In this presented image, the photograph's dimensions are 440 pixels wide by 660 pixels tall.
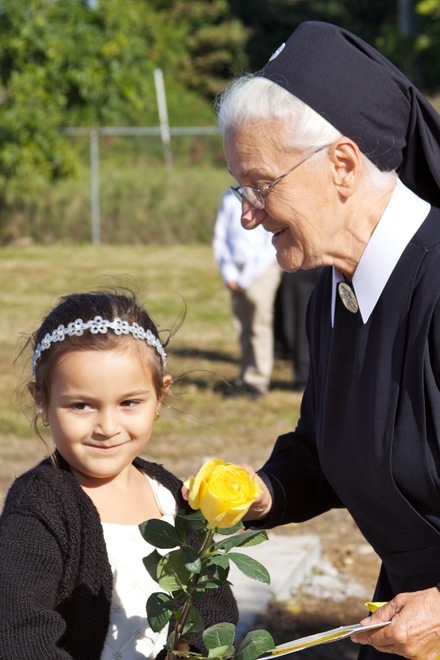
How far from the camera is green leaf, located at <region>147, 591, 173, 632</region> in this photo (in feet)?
7.00

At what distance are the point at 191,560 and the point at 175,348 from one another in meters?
9.02

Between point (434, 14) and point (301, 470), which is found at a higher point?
point (301, 470)

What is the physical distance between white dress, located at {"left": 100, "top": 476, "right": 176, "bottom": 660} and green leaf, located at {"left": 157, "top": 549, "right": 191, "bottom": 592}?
1.08 feet

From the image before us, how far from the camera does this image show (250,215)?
253 centimetres

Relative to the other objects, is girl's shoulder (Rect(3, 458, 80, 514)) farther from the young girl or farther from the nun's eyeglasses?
the nun's eyeglasses

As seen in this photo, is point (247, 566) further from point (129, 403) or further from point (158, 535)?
point (129, 403)

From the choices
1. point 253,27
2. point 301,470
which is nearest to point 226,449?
point 301,470

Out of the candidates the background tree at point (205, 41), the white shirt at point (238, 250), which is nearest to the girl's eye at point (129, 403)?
the white shirt at point (238, 250)

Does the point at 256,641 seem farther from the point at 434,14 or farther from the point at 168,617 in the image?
the point at 434,14

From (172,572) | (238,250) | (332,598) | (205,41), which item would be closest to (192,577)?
(172,572)

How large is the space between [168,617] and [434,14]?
109 ft

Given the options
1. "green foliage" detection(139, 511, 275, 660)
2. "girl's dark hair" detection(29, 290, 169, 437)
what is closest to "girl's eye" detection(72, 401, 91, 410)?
"girl's dark hair" detection(29, 290, 169, 437)

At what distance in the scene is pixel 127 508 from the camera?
99.7 inches

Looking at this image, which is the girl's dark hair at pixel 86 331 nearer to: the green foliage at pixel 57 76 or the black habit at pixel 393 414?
the black habit at pixel 393 414
